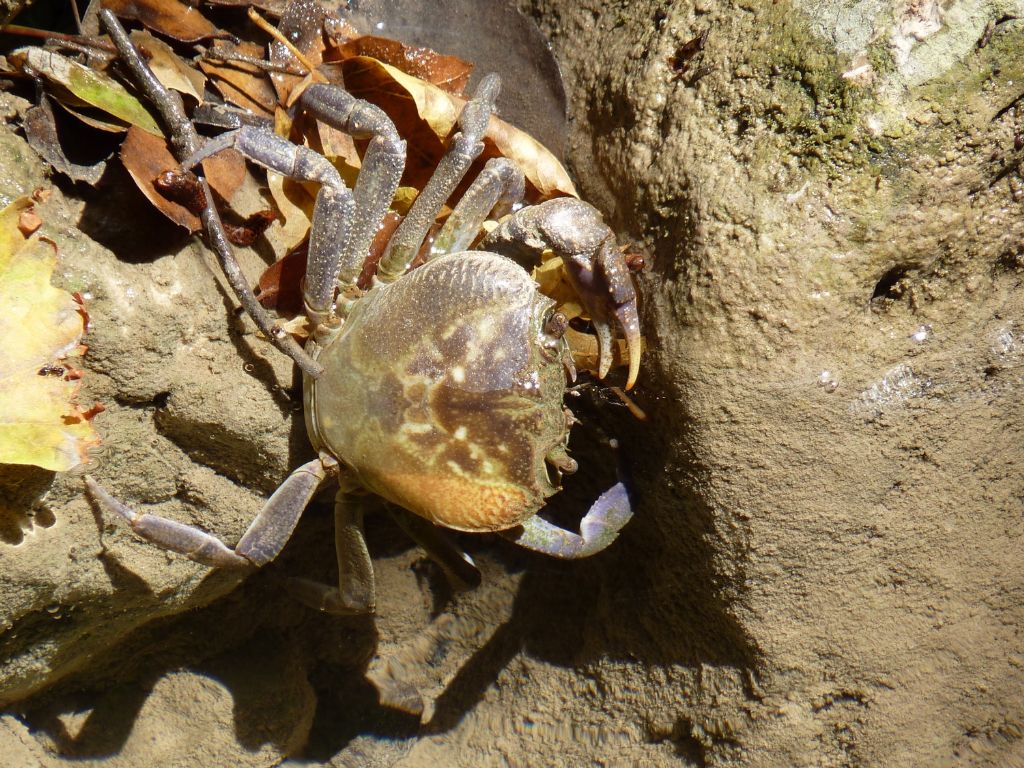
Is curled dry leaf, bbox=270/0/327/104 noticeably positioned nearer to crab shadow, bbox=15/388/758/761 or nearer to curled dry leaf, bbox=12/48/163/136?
curled dry leaf, bbox=12/48/163/136

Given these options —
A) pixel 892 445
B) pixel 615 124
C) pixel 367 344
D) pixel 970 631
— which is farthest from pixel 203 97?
pixel 970 631

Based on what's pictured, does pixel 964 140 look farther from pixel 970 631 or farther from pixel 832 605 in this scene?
pixel 970 631

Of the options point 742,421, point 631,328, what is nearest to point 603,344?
point 631,328

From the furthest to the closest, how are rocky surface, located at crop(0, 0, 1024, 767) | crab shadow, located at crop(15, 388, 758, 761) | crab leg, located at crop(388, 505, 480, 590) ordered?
1. crab leg, located at crop(388, 505, 480, 590)
2. crab shadow, located at crop(15, 388, 758, 761)
3. rocky surface, located at crop(0, 0, 1024, 767)

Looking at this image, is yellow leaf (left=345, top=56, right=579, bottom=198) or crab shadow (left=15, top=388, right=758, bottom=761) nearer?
yellow leaf (left=345, top=56, right=579, bottom=198)

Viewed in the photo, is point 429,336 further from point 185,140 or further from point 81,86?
point 81,86

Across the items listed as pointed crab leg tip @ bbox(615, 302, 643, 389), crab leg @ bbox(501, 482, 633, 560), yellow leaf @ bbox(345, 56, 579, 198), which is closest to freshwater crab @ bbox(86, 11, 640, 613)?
pointed crab leg tip @ bbox(615, 302, 643, 389)
